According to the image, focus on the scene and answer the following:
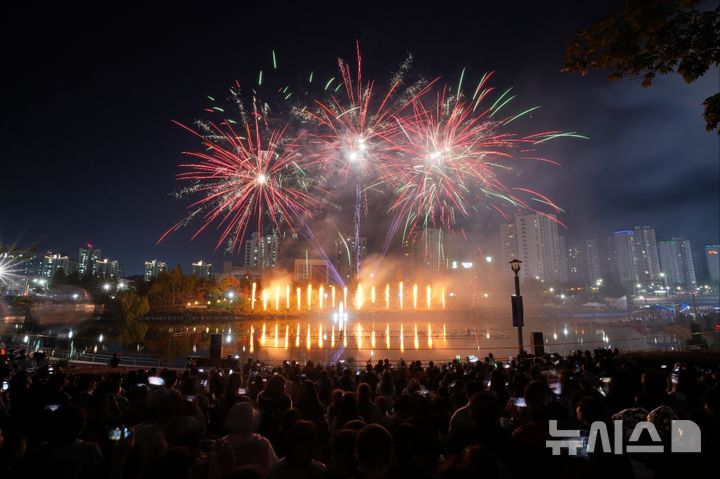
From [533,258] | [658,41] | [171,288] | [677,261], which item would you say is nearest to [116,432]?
[658,41]

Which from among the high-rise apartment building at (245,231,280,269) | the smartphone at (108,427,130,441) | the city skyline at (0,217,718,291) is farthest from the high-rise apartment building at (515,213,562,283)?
the smartphone at (108,427,130,441)

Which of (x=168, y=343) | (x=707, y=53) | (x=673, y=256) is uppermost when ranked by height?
(x=673, y=256)

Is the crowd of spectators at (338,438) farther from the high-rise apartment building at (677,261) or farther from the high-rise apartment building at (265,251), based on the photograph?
the high-rise apartment building at (677,261)

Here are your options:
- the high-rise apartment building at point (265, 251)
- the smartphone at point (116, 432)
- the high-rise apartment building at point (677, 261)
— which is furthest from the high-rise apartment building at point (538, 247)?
the smartphone at point (116, 432)

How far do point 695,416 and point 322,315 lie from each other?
8582 cm

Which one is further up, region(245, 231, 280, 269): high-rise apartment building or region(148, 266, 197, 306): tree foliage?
region(245, 231, 280, 269): high-rise apartment building

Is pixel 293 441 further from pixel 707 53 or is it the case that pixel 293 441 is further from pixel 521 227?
pixel 521 227

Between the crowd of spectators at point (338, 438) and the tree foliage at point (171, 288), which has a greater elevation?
the tree foliage at point (171, 288)

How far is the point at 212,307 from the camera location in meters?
93.2

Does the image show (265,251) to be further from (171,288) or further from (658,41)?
(658,41)

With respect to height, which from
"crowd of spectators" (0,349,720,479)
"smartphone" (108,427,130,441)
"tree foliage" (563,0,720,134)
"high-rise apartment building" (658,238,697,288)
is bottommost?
"smartphone" (108,427,130,441)

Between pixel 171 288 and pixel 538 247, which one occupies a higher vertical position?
pixel 538 247

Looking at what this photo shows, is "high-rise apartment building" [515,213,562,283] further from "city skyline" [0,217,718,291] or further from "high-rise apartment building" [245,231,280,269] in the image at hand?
"high-rise apartment building" [245,231,280,269]

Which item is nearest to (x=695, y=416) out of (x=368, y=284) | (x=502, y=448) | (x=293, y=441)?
(x=502, y=448)
